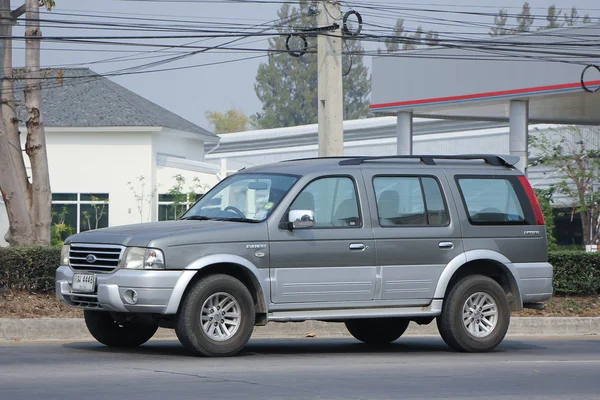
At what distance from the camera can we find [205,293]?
10.4 metres

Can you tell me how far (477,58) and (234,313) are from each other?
1596 cm

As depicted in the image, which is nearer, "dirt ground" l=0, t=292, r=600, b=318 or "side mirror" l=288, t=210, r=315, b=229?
"side mirror" l=288, t=210, r=315, b=229

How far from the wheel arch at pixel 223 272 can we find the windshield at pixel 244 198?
52 centimetres

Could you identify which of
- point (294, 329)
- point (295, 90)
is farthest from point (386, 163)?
point (295, 90)

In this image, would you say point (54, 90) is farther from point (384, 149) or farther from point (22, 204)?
point (22, 204)

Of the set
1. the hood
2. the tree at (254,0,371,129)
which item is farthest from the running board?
the tree at (254,0,371,129)

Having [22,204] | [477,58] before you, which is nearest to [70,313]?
[22,204]

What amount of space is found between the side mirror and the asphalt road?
133 cm

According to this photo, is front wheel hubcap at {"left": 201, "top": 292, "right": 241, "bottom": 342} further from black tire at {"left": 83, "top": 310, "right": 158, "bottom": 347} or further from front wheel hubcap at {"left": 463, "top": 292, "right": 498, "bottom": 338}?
front wheel hubcap at {"left": 463, "top": 292, "right": 498, "bottom": 338}

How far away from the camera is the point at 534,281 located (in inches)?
480

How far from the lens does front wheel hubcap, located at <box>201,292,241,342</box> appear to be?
1048cm

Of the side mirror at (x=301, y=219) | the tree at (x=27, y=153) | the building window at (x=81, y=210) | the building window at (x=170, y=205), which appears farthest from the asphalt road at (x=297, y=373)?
the building window at (x=81, y=210)

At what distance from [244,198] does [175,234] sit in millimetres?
1240

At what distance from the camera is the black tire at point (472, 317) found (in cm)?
1164
